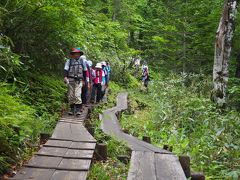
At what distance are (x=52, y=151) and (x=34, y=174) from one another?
106 cm

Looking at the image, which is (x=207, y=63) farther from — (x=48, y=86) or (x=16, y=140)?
(x=16, y=140)

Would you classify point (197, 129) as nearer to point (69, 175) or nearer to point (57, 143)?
point (57, 143)

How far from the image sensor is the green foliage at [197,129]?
22.9 ft

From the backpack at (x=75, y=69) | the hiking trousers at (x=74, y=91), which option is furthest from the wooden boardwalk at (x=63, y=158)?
the backpack at (x=75, y=69)

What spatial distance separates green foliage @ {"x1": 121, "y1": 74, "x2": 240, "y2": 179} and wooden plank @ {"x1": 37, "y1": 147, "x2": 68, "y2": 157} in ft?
8.88

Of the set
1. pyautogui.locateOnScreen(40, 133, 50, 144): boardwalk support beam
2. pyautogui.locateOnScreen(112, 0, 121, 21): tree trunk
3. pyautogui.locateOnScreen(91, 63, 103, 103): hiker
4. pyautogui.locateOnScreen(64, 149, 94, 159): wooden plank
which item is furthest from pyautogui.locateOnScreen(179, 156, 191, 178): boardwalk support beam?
pyautogui.locateOnScreen(112, 0, 121, 21): tree trunk

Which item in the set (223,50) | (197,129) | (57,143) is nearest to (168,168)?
(57,143)

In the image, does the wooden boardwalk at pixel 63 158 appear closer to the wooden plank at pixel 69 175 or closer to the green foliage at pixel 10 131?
the wooden plank at pixel 69 175

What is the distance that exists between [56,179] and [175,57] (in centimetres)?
1754

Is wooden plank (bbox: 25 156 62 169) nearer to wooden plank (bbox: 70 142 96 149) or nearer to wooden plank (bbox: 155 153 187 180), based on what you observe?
wooden plank (bbox: 70 142 96 149)

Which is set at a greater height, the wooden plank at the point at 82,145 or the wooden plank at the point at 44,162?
the wooden plank at the point at 82,145

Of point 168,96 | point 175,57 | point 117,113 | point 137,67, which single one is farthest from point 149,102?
point 137,67

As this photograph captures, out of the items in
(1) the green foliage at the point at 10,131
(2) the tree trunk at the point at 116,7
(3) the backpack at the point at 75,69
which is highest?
(2) the tree trunk at the point at 116,7

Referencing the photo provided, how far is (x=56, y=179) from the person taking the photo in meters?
4.10
